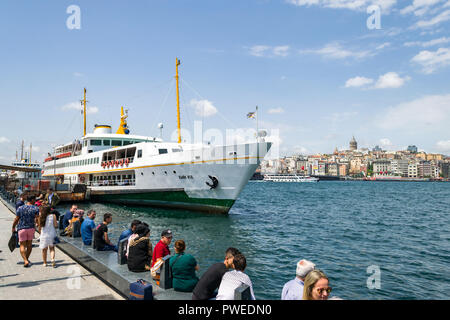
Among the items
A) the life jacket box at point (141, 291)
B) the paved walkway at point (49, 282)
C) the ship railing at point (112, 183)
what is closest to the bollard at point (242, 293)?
the life jacket box at point (141, 291)

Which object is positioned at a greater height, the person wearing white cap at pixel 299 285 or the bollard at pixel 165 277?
the person wearing white cap at pixel 299 285

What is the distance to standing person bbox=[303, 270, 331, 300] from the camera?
3646mm

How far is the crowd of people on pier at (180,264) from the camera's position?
13.9 ft

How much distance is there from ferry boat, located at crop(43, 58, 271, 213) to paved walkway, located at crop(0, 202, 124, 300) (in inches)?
584

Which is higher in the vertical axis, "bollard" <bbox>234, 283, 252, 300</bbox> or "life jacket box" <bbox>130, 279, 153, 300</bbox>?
"bollard" <bbox>234, 283, 252, 300</bbox>

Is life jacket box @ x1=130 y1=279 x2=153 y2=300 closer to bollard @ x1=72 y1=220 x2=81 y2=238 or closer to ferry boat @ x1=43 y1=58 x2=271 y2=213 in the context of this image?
bollard @ x1=72 y1=220 x2=81 y2=238

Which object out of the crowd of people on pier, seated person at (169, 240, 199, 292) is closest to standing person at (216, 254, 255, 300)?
the crowd of people on pier

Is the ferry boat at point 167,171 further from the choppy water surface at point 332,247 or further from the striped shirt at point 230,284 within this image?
the striped shirt at point 230,284

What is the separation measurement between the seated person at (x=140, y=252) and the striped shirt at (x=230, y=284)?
8.95ft

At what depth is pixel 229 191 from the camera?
23.0m

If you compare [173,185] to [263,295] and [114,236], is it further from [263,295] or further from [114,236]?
[263,295]

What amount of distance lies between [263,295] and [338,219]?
2031 centimetres

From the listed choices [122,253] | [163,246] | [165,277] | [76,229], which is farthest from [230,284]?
[76,229]
